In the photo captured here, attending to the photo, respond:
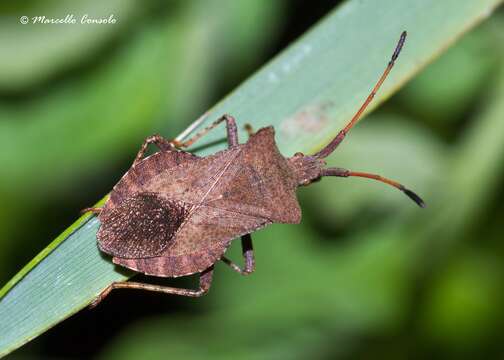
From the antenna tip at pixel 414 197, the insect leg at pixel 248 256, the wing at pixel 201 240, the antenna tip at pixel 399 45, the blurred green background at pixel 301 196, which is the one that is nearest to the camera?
the antenna tip at pixel 399 45

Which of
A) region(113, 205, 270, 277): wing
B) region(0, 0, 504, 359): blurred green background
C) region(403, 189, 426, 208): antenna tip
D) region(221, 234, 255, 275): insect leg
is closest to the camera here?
region(113, 205, 270, 277): wing

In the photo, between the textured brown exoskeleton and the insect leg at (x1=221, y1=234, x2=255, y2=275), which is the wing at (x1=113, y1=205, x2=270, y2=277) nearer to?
the textured brown exoskeleton

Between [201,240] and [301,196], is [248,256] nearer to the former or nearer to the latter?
[201,240]

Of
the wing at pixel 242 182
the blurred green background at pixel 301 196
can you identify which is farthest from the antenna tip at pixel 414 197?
the wing at pixel 242 182

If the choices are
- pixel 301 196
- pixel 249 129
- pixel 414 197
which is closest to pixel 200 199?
pixel 249 129

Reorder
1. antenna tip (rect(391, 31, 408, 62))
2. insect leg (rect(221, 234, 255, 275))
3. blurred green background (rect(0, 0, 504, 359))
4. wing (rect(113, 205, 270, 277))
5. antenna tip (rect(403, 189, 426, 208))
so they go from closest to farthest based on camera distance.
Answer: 1. antenna tip (rect(391, 31, 408, 62))
2. wing (rect(113, 205, 270, 277))
3. antenna tip (rect(403, 189, 426, 208))
4. insect leg (rect(221, 234, 255, 275))
5. blurred green background (rect(0, 0, 504, 359))

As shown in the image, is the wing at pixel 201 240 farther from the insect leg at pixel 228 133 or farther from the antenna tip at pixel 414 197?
the antenna tip at pixel 414 197

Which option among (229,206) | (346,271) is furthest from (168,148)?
(346,271)

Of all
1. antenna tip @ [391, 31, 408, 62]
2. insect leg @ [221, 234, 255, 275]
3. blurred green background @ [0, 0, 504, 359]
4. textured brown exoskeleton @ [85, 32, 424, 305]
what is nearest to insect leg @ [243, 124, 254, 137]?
textured brown exoskeleton @ [85, 32, 424, 305]
